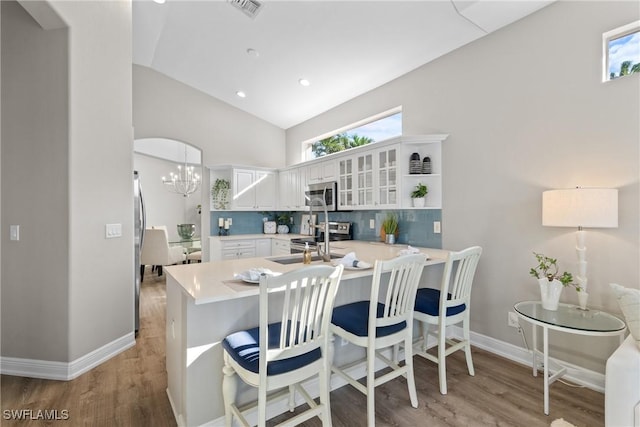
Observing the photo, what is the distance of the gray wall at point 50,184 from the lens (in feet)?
7.77

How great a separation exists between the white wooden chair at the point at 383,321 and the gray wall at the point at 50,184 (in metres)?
2.09

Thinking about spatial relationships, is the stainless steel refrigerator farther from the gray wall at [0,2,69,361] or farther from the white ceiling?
the white ceiling

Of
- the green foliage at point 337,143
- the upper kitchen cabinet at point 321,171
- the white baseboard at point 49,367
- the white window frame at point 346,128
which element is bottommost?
the white baseboard at point 49,367

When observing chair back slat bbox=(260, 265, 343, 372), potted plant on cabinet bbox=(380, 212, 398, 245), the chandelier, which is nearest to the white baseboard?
chair back slat bbox=(260, 265, 343, 372)

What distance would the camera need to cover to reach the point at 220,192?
5.12 metres

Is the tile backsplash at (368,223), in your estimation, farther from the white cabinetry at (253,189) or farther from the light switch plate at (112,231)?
the light switch plate at (112,231)

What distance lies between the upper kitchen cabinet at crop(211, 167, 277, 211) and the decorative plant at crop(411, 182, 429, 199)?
288cm

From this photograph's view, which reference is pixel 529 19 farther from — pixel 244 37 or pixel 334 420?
pixel 334 420

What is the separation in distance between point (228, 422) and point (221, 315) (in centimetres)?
56

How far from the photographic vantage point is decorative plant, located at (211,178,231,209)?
5.11 m

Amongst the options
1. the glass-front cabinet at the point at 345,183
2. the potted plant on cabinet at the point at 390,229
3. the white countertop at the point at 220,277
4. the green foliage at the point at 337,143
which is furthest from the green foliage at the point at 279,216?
the white countertop at the point at 220,277

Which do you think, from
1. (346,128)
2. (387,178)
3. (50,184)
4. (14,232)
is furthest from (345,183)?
(14,232)

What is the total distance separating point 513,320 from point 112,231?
3618 millimetres

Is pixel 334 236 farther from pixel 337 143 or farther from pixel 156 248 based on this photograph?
pixel 156 248
